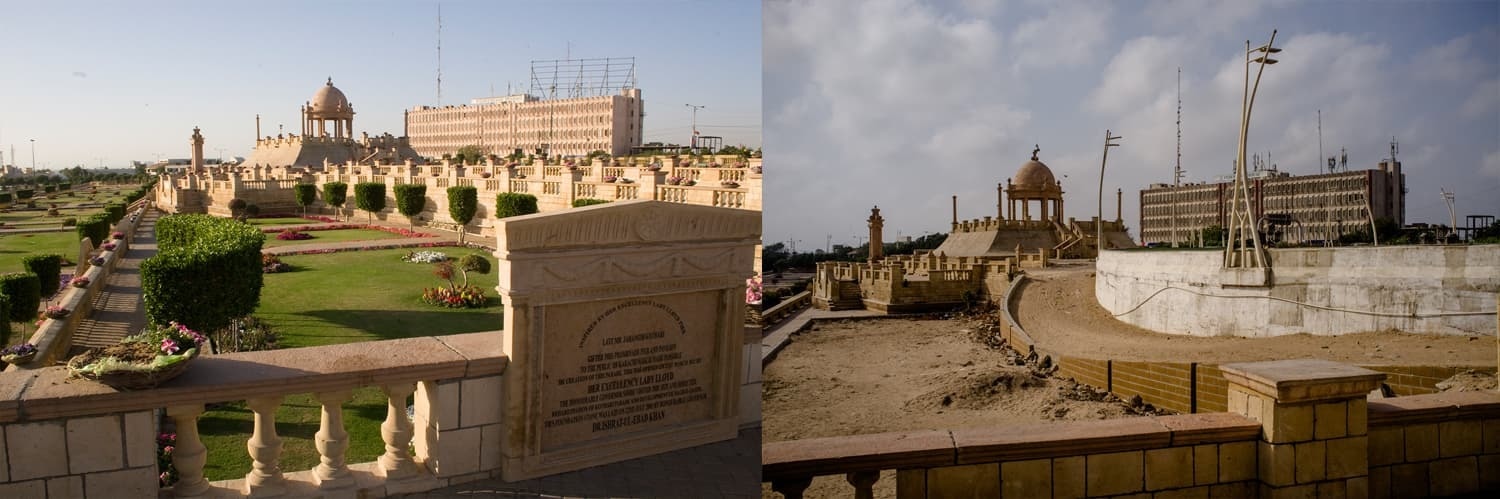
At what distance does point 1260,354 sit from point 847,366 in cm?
511

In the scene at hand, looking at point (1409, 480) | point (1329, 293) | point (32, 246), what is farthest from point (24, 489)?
point (32, 246)

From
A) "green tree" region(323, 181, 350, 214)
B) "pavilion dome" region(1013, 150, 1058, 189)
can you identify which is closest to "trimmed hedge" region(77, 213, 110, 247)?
"green tree" region(323, 181, 350, 214)

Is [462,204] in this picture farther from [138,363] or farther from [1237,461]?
[1237,461]

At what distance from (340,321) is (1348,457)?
1566cm

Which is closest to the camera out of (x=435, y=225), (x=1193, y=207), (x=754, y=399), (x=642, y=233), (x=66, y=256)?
(x=642, y=233)

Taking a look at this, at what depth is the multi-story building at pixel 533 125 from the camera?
3059 inches

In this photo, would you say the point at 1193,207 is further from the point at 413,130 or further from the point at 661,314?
the point at 413,130

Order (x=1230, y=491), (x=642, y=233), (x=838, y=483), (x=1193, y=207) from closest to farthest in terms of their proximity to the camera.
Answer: (x=1230, y=491) → (x=642, y=233) → (x=838, y=483) → (x=1193, y=207)

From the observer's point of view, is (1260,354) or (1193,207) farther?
(1193,207)

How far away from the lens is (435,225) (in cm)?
3988

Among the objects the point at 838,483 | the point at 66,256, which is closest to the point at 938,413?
the point at 838,483

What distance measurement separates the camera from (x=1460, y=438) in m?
4.35

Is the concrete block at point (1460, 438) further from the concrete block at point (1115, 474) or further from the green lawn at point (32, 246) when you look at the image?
the green lawn at point (32, 246)

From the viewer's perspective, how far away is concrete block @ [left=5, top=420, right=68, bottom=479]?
11.4 feet
